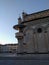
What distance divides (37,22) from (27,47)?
4.76 metres

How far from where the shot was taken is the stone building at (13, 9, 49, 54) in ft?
87.6

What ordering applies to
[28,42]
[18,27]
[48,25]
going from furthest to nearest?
1. [18,27]
2. [28,42]
3. [48,25]

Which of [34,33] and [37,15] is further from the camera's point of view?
[37,15]

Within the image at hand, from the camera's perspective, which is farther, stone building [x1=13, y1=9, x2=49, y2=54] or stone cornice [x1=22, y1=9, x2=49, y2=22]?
stone cornice [x1=22, y1=9, x2=49, y2=22]

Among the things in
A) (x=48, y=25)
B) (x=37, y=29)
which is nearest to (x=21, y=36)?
(x=37, y=29)

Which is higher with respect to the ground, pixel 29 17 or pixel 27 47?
pixel 29 17

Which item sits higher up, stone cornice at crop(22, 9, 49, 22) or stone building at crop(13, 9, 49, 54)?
stone cornice at crop(22, 9, 49, 22)

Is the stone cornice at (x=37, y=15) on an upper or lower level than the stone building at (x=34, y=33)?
upper

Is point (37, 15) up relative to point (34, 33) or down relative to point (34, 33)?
up

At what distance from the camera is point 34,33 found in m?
27.9

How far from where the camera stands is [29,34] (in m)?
28.6

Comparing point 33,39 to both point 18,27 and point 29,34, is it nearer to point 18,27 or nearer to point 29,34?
point 29,34

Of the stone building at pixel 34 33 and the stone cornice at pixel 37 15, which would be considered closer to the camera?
the stone building at pixel 34 33

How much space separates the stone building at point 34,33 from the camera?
1051 inches
